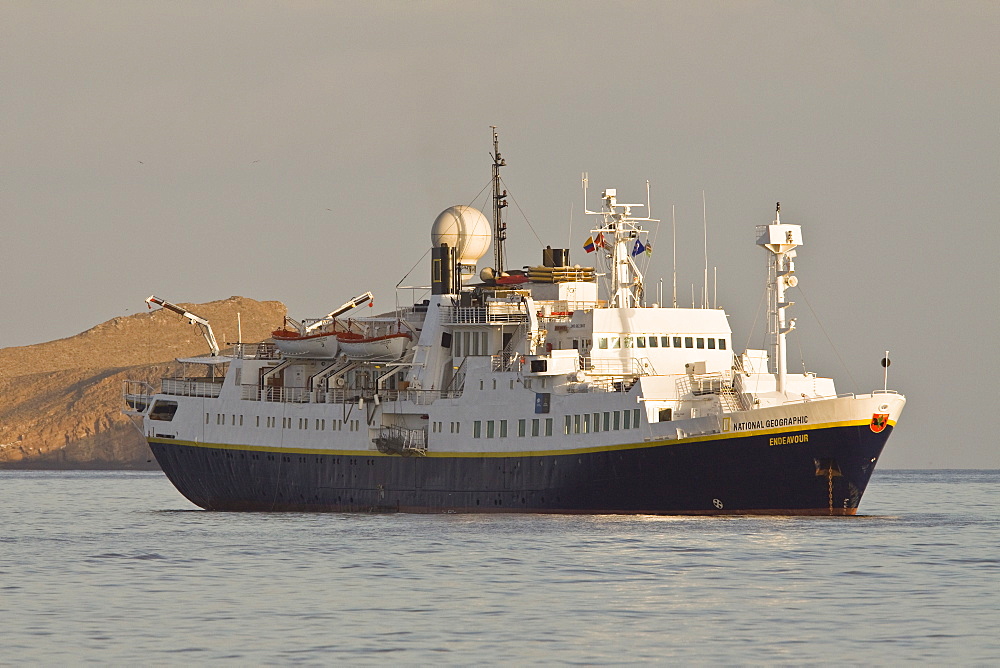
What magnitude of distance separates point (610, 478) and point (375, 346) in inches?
654

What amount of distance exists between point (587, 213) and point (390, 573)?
84.8 feet

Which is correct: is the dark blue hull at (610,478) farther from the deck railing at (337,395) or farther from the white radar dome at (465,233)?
the white radar dome at (465,233)

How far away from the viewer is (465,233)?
76.2 meters

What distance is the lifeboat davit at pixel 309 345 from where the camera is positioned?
74.9 meters

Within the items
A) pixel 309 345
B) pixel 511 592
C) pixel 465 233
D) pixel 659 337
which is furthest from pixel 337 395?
pixel 511 592

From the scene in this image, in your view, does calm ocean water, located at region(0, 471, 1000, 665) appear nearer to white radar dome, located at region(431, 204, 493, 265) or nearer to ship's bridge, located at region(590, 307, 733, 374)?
ship's bridge, located at region(590, 307, 733, 374)

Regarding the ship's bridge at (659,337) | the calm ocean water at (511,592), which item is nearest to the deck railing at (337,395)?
the calm ocean water at (511,592)

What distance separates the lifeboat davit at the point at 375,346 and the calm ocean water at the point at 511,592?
437 inches

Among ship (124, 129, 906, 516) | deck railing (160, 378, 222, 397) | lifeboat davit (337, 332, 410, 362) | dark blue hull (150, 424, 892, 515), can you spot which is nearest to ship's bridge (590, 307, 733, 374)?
ship (124, 129, 906, 516)

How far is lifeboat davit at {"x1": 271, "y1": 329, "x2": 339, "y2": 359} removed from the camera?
74.9m

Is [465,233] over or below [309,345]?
over

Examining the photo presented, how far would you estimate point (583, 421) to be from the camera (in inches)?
2403

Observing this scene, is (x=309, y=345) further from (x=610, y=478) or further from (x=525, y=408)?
(x=610, y=478)

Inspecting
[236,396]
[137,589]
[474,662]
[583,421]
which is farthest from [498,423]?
[474,662]
